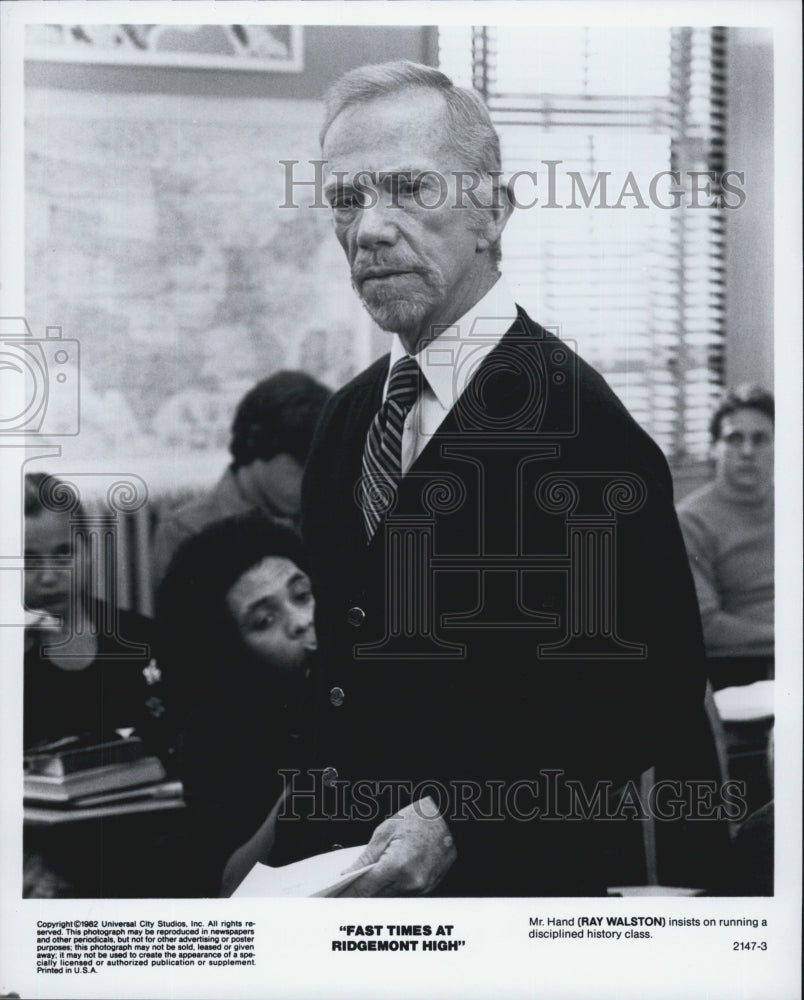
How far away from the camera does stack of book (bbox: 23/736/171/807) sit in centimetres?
238

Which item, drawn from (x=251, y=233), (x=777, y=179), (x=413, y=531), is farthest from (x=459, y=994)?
(x=777, y=179)

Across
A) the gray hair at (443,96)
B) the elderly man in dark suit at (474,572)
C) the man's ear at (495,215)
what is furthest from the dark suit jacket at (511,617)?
the gray hair at (443,96)

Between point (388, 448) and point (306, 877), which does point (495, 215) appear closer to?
point (388, 448)

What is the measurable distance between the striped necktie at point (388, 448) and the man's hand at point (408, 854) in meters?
0.52

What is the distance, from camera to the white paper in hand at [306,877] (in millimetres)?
2371

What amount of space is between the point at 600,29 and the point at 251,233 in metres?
0.74

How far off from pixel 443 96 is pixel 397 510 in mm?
749

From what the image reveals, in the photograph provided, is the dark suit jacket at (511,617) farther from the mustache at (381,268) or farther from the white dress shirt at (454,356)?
the mustache at (381,268)

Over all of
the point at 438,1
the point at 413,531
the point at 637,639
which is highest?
the point at 438,1

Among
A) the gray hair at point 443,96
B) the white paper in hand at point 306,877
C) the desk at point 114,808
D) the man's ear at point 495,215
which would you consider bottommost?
the white paper in hand at point 306,877

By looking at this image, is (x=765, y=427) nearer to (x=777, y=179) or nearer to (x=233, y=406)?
(x=777, y=179)

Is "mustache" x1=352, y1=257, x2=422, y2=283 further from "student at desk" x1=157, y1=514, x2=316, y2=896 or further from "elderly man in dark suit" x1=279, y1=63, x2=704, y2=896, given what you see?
"student at desk" x1=157, y1=514, x2=316, y2=896

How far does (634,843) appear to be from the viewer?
2379mm

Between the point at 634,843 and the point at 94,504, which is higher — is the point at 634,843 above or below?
below
